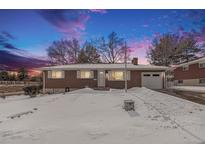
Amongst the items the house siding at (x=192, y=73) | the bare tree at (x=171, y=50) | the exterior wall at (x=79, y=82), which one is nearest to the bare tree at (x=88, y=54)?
the bare tree at (x=171, y=50)

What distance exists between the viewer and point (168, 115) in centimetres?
852

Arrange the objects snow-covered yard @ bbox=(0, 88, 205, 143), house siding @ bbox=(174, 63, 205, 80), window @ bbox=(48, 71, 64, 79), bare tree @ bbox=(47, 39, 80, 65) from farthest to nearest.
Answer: bare tree @ bbox=(47, 39, 80, 65) → house siding @ bbox=(174, 63, 205, 80) → window @ bbox=(48, 71, 64, 79) → snow-covered yard @ bbox=(0, 88, 205, 143)

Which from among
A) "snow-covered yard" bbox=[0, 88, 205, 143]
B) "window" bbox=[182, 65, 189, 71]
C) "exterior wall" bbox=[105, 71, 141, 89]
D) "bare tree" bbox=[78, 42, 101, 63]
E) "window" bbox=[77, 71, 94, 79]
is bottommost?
"snow-covered yard" bbox=[0, 88, 205, 143]

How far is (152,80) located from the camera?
20734mm

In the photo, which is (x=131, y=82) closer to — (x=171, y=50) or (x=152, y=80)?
(x=152, y=80)

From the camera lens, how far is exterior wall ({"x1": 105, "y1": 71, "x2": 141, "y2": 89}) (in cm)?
2075

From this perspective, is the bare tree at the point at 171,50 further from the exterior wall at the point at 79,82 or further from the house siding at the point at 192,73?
the exterior wall at the point at 79,82

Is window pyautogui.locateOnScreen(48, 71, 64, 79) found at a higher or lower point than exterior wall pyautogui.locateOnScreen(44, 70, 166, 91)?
higher

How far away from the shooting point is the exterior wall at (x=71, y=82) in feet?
68.4

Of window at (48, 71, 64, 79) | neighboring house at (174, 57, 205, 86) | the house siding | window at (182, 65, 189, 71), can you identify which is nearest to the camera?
window at (48, 71, 64, 79)

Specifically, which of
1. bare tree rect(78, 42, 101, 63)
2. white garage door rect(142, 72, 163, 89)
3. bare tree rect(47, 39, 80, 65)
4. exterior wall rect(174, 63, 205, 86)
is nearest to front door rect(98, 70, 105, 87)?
white garage door rect(142, 72, 163, 89)

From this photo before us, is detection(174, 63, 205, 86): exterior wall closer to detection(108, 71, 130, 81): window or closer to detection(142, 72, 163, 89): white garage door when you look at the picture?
detection(142, 72, 163, 89): white garage door
